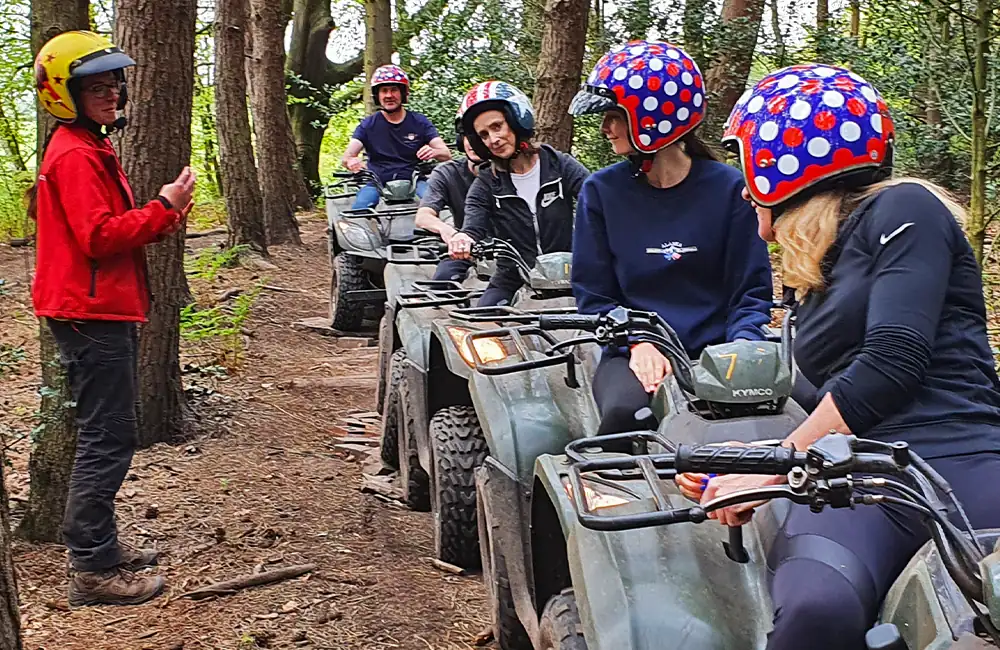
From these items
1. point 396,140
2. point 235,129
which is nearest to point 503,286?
point 396,140

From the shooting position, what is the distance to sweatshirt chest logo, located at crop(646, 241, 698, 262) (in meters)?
3.77

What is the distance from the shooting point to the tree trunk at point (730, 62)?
38.7 ft

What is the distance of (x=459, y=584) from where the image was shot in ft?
14.4

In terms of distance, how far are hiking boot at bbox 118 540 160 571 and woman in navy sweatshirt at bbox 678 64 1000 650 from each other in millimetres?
2790

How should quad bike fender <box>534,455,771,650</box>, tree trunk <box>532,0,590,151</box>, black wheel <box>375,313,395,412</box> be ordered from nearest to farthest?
quad bike fender <box>534,455,771,650</box> → black wheel <box>375,313,395,412</box> → tree trunk <box>532,0,590,151</box>

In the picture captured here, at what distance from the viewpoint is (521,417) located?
11.9 ft

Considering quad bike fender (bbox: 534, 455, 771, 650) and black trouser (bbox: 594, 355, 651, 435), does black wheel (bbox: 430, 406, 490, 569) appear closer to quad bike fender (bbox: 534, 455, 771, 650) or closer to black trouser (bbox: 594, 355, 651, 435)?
black trouser (bbox: 594, 355, 651, 435)

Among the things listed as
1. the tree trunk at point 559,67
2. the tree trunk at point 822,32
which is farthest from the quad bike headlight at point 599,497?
the tree trunk at point 822,32

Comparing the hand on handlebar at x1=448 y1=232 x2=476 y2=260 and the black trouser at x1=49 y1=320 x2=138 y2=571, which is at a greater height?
the hand on handlebar at x1=448 y1=232 x2=476 y2=260

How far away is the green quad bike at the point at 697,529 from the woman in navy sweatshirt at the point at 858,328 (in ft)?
0.36

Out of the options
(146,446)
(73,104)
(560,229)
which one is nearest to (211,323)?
(146,446)

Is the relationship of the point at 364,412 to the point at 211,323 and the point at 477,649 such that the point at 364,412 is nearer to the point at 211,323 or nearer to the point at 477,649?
the point at 211,323

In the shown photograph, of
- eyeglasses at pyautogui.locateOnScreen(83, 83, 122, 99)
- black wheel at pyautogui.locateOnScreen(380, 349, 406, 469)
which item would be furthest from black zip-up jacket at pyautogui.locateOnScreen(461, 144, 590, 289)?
eyeglasses at pyautogui.locateOnScreen(83, 83, 122, 99)

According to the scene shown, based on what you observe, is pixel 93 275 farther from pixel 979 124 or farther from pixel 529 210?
pixel 979 124
